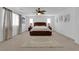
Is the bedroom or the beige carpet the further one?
the bedroom

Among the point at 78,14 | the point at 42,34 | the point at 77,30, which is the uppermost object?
the point at 78,14

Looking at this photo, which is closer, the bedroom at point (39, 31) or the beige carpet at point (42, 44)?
the beige carpet at point (42, 44)

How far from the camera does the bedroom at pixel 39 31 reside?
19.8ft

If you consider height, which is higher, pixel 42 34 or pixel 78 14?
pixel 78 14

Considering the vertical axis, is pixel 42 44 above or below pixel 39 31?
below

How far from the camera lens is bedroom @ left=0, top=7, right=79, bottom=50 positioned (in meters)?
A: 6.04

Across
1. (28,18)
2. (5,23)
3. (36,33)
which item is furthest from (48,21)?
(5,23)

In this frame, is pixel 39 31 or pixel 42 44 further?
pixel 39 31

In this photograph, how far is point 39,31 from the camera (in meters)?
10.3
